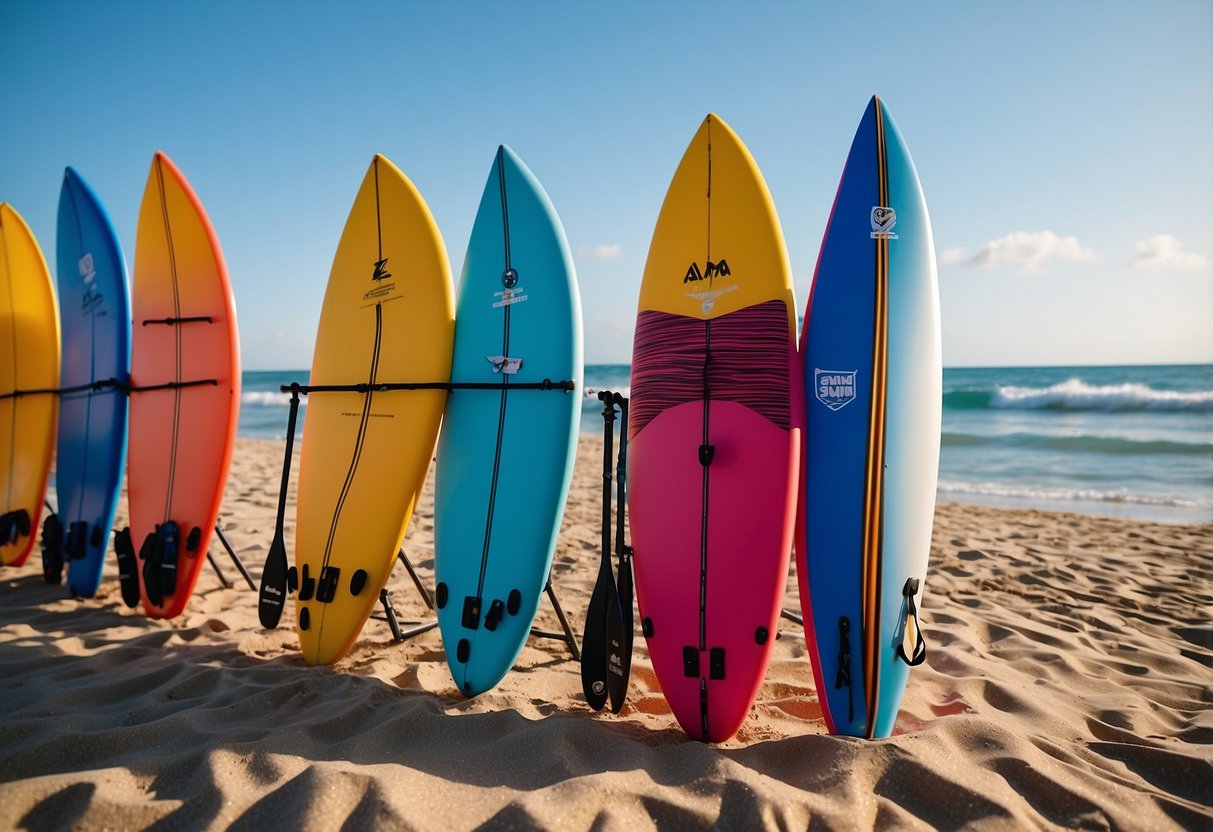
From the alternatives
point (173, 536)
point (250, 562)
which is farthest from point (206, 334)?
point (250, 562)

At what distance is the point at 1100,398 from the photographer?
18.5 metres

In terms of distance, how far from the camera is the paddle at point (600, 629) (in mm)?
2297

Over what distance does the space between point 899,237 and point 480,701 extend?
2.24 metres

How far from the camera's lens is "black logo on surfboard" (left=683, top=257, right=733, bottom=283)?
2.57 meters

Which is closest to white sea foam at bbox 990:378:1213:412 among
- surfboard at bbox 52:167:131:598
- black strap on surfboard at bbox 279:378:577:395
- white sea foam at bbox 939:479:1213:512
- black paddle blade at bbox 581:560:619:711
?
white sea foam at bbox 939:479:1213:512

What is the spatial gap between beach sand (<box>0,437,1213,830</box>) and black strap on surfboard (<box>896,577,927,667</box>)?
207 mm

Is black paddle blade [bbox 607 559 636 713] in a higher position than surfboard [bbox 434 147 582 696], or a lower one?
lower

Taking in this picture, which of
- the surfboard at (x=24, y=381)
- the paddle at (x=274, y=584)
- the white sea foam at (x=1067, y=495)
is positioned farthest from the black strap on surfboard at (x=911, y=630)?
the white sea foam at (x=1067, y=495)

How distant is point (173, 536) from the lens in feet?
10.8

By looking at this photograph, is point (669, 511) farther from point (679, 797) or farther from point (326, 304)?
point (326, 304)

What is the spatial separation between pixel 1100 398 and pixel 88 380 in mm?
21897

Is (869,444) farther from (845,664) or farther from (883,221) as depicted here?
(883,221)

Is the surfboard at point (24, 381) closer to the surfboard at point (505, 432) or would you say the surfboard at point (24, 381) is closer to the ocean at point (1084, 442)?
the surfboard at point (505, 432)

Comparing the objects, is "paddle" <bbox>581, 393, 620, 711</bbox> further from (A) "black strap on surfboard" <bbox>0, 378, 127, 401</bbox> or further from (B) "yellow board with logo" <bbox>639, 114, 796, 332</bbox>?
(A) "black strap on surfboard" <bbox>0, 378, 127, 401</bbox>
